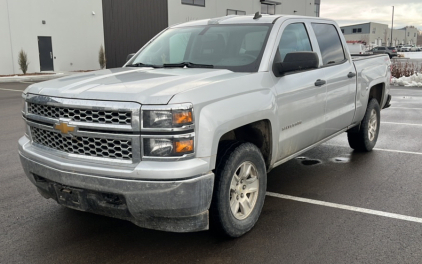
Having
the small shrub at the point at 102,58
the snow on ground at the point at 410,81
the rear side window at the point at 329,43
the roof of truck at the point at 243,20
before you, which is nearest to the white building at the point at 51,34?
the small shrub at the point at 102,58

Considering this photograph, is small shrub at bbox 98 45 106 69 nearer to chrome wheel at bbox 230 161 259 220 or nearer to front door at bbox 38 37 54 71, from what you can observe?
front door at bbox 38 37 54 71

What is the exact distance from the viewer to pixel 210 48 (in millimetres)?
4699

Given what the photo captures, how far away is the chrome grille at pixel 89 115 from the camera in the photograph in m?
3.12

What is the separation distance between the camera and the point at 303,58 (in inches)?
162

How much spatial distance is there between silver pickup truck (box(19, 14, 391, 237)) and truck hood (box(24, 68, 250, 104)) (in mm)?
10

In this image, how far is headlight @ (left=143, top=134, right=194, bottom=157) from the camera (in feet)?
10.1

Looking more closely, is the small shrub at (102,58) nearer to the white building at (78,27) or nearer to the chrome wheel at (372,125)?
the white building at (78,27)

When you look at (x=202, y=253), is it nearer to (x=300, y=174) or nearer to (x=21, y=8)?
(x=300, y=174)

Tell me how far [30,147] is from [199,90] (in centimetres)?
167

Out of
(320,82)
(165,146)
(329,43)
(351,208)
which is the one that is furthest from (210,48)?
(351,208)

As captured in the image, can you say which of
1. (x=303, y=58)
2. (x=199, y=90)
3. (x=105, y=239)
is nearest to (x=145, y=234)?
(x=105, y=239)

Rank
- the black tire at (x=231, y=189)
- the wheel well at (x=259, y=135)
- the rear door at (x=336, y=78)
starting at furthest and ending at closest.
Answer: the rear door at (x=336, y=78) < the wheel well at (x=259, y=135) < the black tire at (x=231, y=189)

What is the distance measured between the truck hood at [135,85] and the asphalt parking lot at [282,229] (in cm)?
133

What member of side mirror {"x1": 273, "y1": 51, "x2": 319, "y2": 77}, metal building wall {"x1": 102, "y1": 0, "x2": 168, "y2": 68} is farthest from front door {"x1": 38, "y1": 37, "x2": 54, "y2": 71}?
side mirror {"x1": 273, "y1": 51, "x2": 319, "y2": 77}
